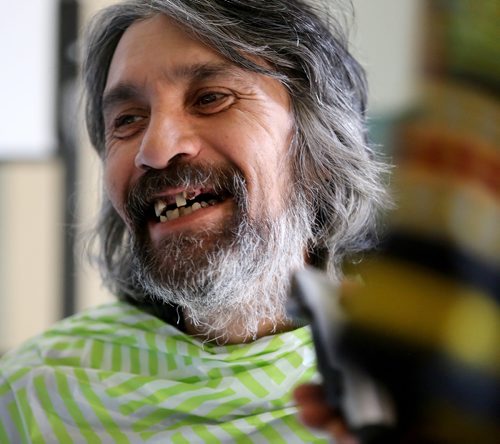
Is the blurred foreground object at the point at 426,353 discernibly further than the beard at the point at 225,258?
No

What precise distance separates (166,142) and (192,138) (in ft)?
0.11

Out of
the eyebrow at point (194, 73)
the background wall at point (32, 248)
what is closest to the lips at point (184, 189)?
the eyebrow at point (194, 73)

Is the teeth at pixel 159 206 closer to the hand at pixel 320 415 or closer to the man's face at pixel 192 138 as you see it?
the man's face at pixel 192 138

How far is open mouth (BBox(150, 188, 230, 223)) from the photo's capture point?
80 cm

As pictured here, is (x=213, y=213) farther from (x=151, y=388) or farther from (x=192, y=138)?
(x=151, y=388)

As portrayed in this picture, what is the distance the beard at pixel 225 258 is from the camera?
2.61ft

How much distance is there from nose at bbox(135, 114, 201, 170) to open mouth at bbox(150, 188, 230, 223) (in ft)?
0.13

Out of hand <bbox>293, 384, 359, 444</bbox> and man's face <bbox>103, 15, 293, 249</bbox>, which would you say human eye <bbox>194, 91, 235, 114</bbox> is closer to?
man's face <bbox>103, 15, 293, 249</bbox>

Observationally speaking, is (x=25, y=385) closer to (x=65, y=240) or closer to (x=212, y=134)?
(x=212, y=134)

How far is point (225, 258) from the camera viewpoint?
798mm

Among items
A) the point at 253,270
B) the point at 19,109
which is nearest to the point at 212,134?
the point at 253,270

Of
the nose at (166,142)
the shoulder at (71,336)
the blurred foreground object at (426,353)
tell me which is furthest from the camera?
the shoulder at (71,336)

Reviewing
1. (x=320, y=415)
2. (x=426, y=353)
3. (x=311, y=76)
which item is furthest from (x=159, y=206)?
(x=426, y=353)

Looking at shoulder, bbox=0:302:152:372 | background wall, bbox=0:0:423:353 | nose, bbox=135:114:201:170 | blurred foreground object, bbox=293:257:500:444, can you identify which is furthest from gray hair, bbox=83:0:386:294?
background wall, bbox=0:0:423:353
